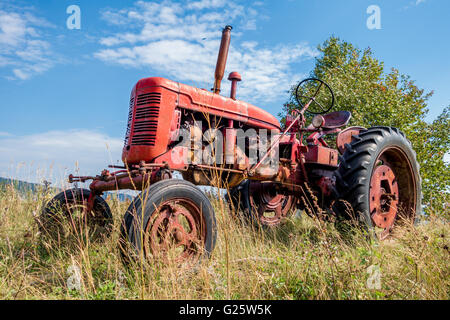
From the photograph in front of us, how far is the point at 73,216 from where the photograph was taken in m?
3.21

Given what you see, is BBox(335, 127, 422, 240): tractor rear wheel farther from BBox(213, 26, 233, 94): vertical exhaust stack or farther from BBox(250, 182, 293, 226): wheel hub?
BBox(213, 26, 233, 94): vertical exhaust stack

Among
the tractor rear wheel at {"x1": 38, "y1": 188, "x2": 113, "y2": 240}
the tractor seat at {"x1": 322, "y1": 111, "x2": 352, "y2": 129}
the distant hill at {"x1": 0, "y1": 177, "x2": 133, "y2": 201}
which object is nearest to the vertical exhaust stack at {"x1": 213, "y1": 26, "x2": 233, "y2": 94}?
the tractor seat at {"x1": 322, "y1": 111, "x2": 352, "y2": 129}

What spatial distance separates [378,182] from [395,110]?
871cm

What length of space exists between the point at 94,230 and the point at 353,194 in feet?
8.84

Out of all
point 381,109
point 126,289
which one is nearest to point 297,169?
point 126,289

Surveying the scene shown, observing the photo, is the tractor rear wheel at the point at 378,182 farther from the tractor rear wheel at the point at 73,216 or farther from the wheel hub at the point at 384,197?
the tractor rear wheel at the point at 73,216

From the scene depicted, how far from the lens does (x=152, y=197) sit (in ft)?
7.52

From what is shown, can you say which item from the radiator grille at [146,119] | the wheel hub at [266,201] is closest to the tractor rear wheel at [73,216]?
the radiator grille at [146,119]

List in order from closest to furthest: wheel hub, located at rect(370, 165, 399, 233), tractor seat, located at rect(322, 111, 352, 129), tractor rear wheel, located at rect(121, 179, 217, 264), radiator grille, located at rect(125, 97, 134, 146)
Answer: tractor rear wheel, located at rect(121, 179, 217, 264) → radiator grille, located at rect(125, 97, 134, 146) → wheel hub, located at rect(370, 165, 399, 233) → tractor seat, located at rect(322, 111, 352, 129)

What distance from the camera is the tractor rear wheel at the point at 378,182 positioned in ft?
11.5

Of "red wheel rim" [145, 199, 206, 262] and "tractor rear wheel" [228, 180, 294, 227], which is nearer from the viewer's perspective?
"red wheel rim" [145, 199, 206, 262]

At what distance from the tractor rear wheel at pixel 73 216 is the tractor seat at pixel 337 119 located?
3005mm

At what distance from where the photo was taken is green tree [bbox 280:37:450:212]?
11055mm

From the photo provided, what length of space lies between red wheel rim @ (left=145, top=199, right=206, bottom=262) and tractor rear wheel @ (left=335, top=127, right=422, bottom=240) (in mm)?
1622
